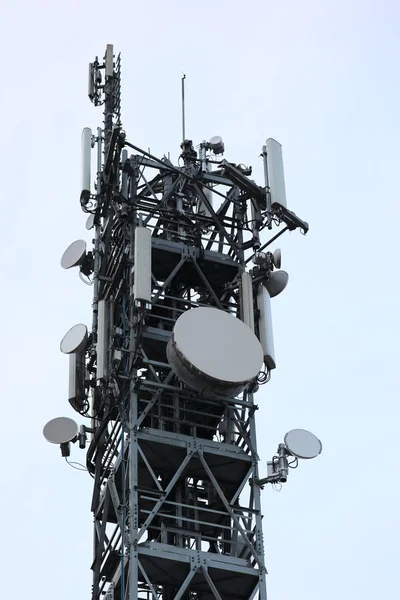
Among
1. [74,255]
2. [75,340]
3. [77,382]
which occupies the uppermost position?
[74,255]

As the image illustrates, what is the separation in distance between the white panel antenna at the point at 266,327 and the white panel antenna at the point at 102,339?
13.6ft

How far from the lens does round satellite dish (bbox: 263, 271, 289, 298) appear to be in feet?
127

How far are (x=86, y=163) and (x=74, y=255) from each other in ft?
9.22

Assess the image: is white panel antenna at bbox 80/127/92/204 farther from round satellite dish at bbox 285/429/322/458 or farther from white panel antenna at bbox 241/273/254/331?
round satellite dish at bbox 285/429/322/458

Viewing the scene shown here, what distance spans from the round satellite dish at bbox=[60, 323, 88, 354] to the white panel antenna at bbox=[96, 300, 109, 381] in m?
0.91

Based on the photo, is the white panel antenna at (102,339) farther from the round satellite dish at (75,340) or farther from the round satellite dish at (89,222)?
the round satellite dish at (89,222)

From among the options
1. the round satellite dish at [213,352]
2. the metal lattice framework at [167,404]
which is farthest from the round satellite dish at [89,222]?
the round satellite dish at [213,352]

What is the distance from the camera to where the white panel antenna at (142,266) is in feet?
114

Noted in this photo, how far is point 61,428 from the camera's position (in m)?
37.6

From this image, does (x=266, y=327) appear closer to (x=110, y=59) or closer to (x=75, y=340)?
(x=75, y=340)

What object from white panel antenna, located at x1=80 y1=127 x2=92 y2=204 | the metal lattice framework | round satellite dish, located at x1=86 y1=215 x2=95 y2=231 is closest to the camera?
the metal lattice framework

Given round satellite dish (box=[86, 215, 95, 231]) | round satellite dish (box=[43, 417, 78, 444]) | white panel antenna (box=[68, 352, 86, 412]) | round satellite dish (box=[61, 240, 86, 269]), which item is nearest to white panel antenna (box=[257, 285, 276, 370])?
white panel antenna (box=[68, 352, 86, 412])

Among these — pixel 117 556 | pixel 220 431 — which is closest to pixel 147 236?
pixel 220 431

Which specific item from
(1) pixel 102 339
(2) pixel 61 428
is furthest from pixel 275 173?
(2) pixel 61 428
